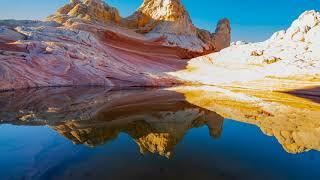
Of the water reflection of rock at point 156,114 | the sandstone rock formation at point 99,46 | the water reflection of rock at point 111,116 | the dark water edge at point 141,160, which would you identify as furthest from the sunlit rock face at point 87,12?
the dark water edge at point 141,160

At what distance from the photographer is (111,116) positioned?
29.4ft

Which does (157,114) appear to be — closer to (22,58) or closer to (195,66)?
(22,58)

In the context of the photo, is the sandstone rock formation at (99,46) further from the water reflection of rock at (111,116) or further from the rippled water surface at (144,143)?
the rippled water surface at (144,143)

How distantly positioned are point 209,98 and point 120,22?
1600cm

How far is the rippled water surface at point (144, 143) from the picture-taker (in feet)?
17.5

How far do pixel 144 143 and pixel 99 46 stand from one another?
13.9 metres

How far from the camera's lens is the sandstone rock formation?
15.4 metres

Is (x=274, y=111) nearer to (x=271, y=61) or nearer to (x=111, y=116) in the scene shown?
(x=111, y=116)

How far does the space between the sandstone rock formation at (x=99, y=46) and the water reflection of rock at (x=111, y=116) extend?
9.27 ft

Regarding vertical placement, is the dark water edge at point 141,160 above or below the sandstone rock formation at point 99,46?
below

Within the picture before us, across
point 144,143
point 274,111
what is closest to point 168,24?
point 274,111

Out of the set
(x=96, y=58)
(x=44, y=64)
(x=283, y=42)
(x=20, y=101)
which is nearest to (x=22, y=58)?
(x=44, y=64)

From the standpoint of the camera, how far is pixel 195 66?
22.7m

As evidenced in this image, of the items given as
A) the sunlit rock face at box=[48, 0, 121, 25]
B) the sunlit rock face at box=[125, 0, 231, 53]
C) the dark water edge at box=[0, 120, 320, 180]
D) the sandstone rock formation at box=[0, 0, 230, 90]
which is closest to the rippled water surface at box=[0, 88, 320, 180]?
the dark water edge at box=[0, 120, 320, 180]
